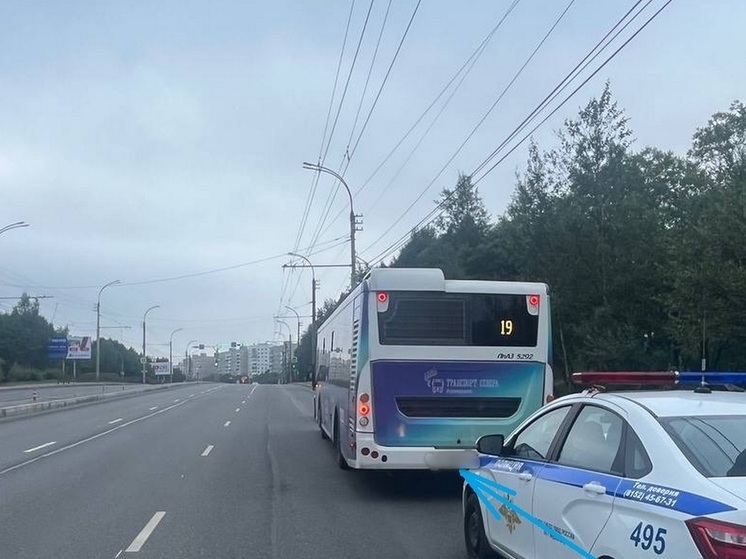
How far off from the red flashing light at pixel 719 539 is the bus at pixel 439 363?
8.43 meters

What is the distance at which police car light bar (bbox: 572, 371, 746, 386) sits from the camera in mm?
7043

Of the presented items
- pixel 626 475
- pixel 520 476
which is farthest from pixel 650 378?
pixel 626 475

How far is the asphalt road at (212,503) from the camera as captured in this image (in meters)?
9.97

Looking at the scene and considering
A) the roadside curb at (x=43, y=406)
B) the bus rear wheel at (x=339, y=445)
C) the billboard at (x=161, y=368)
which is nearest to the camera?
the bus rear wheel at (x=339, y=445)

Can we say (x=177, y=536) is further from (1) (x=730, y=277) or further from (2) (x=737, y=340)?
(2) (x=737, y=340)

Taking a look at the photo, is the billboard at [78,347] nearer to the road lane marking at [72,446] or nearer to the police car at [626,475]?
the road lane marking at [72,446]

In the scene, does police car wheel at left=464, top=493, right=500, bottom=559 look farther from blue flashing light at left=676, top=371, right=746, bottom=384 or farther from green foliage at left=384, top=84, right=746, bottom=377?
green foliage at left=384, top=84, right=746, bottom=377

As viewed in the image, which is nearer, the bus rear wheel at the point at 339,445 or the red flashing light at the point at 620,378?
the red flashing light at the point at 620,378

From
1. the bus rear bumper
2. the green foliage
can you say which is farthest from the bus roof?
the green foliage

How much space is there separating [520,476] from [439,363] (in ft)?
20.2

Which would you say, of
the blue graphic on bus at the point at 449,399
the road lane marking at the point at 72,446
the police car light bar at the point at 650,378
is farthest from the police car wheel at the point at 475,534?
the road lane marking at the point at 72,446

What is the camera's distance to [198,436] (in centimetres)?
2494

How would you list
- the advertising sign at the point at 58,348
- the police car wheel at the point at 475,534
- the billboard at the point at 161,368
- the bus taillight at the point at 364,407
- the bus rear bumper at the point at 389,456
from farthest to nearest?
the billboard at the point at 161,368
the advertising sign at the point at 58,348
the bus taillight at the point at 364,407
the bus rear bumper at the point at 389,456
the police car wheel at the point at 475,534

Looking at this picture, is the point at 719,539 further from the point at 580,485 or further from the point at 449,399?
the point at 449,399
